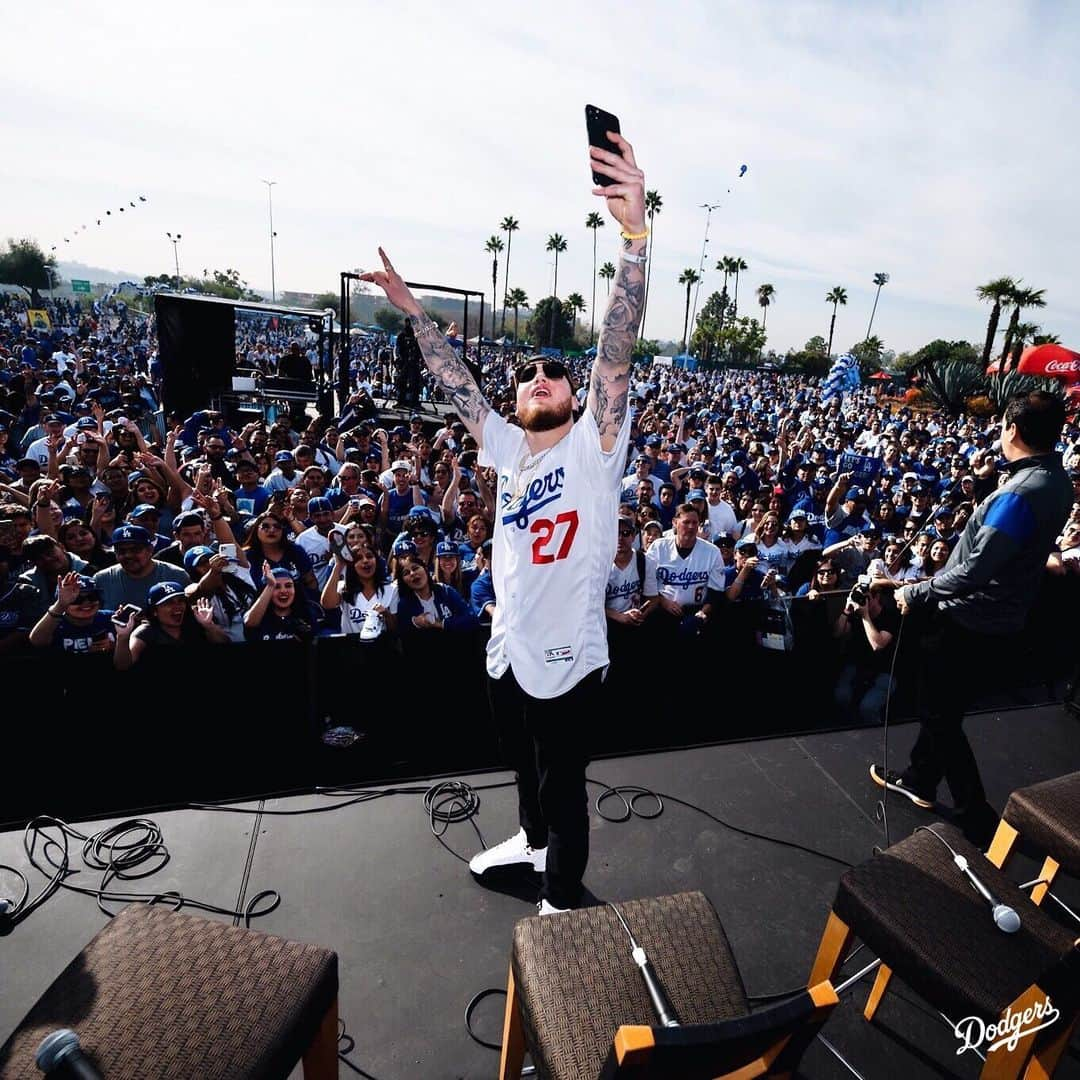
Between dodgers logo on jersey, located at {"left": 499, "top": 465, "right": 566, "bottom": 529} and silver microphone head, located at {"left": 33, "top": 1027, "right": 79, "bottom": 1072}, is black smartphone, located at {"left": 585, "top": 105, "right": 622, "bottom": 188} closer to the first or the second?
dodgers logo on jersey, located at {"left": 499, "top": 465, "right": 566, "bottom": 529}

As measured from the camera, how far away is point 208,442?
8.59 m

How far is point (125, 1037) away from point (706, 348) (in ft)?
249

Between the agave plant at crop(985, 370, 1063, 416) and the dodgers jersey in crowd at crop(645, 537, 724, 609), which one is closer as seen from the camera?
the dodgers jersey in crowd at crop(645, 537, 724, 609)

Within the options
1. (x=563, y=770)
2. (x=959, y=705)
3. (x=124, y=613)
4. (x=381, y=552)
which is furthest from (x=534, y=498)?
(x=381, y=552)

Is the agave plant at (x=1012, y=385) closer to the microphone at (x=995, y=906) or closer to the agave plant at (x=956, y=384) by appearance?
the agave plant at (x=956, y=384)

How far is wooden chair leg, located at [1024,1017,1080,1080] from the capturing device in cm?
188

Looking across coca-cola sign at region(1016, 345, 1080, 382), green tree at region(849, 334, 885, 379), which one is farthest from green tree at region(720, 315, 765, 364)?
coca-cola sign at region(1016, 345, 1080, 382)

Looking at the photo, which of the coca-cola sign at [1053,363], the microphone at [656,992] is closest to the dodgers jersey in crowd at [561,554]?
the microphone at [656,992]

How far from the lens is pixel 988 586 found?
311 cm

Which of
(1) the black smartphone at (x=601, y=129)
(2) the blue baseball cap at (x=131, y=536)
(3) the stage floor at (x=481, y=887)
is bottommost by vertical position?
(3) the stage floor at (x=481, y=887)

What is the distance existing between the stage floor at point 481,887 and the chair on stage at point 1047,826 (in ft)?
2.08

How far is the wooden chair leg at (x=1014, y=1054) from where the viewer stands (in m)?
1.83

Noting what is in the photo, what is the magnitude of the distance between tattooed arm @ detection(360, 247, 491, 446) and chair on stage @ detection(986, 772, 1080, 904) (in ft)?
8.57

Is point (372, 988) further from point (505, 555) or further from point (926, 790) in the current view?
point (926, 790)
